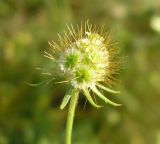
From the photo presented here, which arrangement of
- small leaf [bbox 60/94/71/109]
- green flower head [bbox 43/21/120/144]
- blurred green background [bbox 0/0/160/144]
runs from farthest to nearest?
blurred green background [bbox 0/0/160/144]
green flower head [bbox 43/21/120/144]
small leaf [bbox 60/94/71/109]

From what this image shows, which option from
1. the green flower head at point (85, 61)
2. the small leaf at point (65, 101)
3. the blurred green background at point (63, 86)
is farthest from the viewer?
the blurred green background at point (63, 86)

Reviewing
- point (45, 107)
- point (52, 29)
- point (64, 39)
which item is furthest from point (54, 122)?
point (64, 39)

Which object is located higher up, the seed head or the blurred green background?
the blurred green background

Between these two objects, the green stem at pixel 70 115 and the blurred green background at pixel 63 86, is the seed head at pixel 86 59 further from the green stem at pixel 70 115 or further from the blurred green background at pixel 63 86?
the blurred green background at pixel 63 86

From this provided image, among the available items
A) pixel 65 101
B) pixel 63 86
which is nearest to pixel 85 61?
pixel 65 101

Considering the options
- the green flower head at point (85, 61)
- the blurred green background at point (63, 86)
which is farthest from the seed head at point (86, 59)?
the blurred green background at point (63, 86)

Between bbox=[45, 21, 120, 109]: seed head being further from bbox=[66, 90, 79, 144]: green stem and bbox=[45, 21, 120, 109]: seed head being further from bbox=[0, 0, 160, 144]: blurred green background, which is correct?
bbox=[0, 0, 160, 144]: blurred green background

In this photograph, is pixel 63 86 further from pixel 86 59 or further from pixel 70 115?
pixel 70 115

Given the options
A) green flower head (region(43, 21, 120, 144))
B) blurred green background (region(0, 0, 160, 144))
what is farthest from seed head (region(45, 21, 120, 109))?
blurred green background (region(0, 0, 160, 144))
